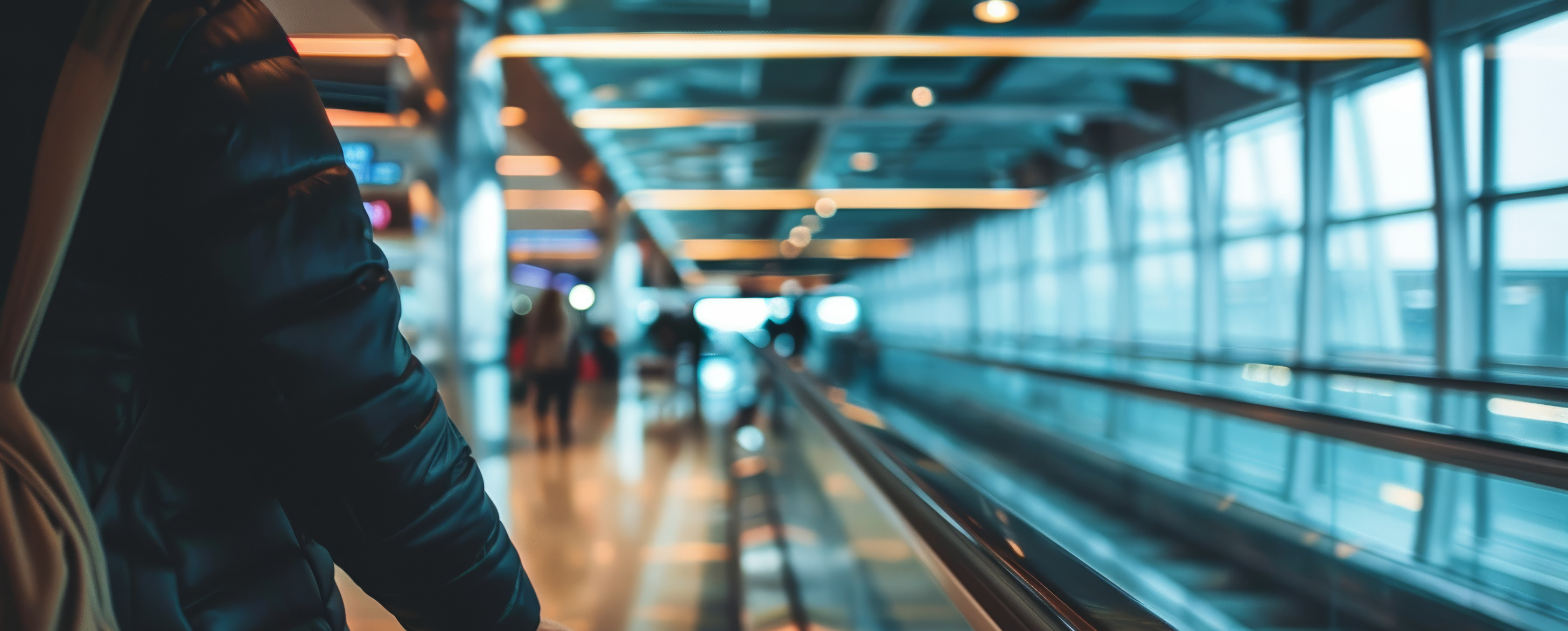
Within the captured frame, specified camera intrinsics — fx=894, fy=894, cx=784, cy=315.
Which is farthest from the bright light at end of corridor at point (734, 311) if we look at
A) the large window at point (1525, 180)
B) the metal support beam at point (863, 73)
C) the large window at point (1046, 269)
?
the large window at point (1525, 180)

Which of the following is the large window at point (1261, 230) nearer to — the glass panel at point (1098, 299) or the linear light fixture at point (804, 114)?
the linear light fixture at point (804, 114)

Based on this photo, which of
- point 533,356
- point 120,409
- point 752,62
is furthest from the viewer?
point 752,62

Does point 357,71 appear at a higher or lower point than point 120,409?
higher

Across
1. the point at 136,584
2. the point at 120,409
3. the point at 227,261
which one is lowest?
the point at 136,584

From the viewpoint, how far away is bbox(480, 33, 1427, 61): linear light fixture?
9.33 metres

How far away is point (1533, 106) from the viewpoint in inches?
288

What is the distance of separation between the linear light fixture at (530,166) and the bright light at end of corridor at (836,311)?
77.9 feet

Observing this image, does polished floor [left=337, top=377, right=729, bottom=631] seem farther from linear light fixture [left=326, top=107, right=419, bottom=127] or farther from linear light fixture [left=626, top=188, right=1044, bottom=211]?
linear light fixture [left=626, top=188, right=1044, bottom=211]

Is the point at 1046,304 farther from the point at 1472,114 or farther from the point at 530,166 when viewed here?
the point at 1472,114

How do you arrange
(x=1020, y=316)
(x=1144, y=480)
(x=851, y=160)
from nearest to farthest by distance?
(x=1144, y=480) < (x=851, y=160) < (x=1020, y=316)

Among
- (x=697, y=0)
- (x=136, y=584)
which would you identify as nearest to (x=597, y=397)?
(x=697, y=0)

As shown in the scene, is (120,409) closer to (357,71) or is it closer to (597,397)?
(357,71)

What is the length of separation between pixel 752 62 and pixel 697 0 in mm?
2128

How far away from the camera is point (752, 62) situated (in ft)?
35.1
